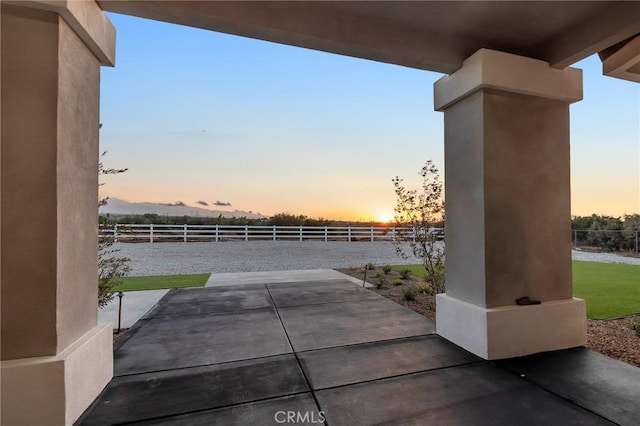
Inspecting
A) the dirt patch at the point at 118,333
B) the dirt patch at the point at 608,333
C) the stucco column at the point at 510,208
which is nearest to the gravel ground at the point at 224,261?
the dirt patch at the point at 608,333

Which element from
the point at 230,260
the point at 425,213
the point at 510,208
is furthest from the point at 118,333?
the point at 230,260

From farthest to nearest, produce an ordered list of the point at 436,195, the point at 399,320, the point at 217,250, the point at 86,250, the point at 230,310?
the point at 217,250
the point at 436,195
the point at 230,310
the point at 399,320
the point at 86,250

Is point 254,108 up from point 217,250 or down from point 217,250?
up

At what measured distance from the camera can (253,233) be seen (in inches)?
675

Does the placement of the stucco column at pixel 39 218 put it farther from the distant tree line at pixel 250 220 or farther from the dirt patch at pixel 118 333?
the distant tree line at pixel 250 220

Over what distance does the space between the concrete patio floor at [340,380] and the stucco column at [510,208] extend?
0.85 feet

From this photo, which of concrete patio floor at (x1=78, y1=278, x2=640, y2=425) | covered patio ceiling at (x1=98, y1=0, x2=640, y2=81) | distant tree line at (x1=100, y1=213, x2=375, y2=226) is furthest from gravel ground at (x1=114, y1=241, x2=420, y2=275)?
covered patio ceiling at (x1=98, y1=0, x2=640, y2=81)

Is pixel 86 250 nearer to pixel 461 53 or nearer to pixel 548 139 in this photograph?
pixel 461 53

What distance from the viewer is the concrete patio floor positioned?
1.91m

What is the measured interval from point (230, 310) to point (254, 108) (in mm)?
6695

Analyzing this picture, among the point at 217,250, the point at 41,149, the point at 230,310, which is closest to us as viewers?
the point at 41,149

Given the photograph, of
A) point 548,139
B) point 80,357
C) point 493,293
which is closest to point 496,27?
point 548,139

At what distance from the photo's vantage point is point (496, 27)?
274 centimetres

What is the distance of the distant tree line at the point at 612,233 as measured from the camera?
12.8 metres
